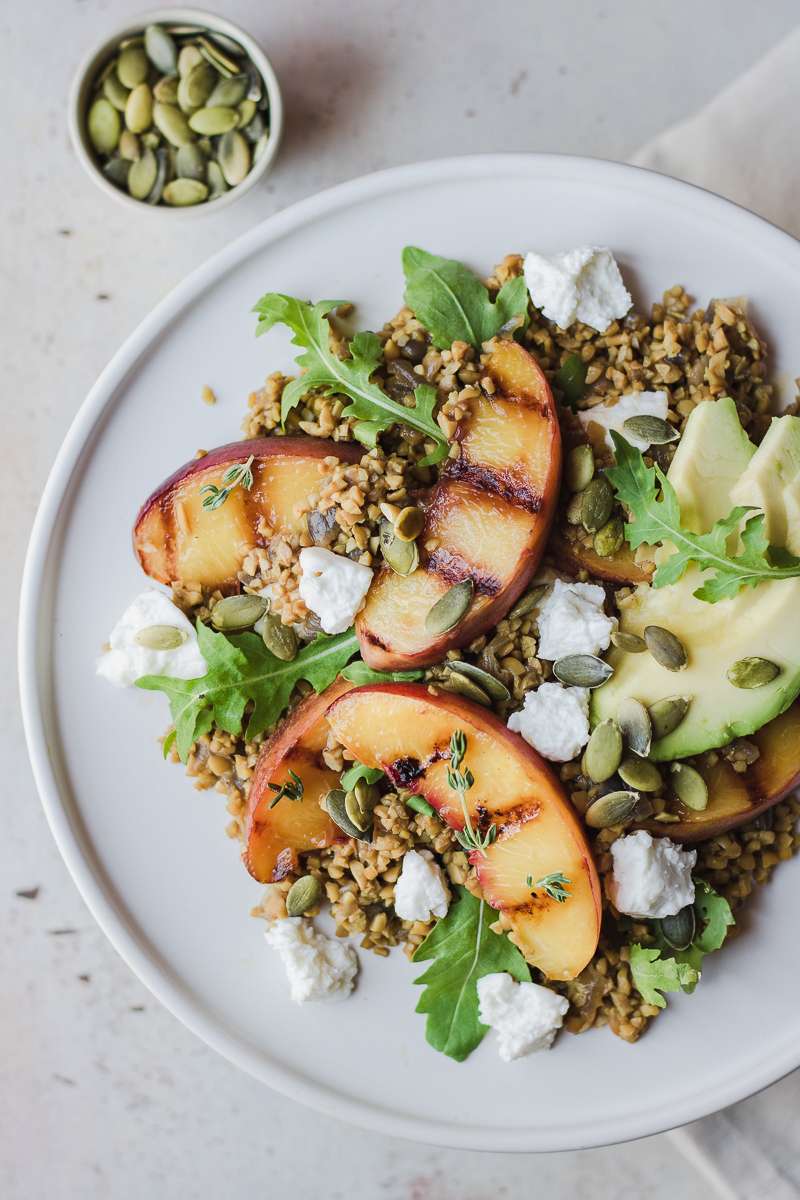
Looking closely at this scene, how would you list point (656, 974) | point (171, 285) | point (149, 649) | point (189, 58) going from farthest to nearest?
point (171, 285), point (189, 58), point (149, 649), point (656, 974)

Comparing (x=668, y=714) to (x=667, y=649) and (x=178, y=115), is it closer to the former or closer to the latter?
(x=667, y=649)

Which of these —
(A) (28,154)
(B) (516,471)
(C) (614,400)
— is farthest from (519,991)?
(A) (28,154)

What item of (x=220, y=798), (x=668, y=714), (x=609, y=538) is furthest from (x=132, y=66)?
(x=668, y=714)

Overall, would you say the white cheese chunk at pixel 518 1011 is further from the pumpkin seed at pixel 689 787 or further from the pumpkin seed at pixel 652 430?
the pumpkin seed at pixel 652 430

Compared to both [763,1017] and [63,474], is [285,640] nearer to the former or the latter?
[63,474]

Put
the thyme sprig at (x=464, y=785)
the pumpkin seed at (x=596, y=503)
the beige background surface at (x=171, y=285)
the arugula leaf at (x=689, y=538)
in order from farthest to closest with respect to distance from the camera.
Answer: the beige background surface at (x=171, y=285), the pumpkin seed at (x=596, y=503), the thyme sprig at (x=464, y=785), the arugula leaf at (x=689, y=538)

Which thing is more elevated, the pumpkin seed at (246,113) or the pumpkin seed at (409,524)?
the pumpkin seed at (246,113)

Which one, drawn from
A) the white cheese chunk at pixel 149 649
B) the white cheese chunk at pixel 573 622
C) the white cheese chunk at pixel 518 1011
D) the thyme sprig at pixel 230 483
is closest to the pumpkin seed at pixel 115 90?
the thyme sprig at pixel 230 483
